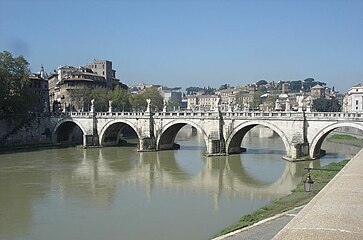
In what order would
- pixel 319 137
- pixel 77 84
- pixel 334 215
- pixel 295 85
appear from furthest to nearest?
pixel 295 85, pixel 77 84, pixel 319 137, pixel 334 215

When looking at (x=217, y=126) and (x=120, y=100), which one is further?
(x=120, y=100)

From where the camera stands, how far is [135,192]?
21031mm

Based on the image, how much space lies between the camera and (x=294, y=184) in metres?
22.7

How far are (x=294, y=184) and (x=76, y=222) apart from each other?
12.4 metres

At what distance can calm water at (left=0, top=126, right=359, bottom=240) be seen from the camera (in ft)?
48.9

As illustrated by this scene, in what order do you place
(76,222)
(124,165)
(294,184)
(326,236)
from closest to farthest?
(326,236), (76,222), (294,184), (124,165)

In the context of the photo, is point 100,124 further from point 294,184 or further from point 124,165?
point 294,184

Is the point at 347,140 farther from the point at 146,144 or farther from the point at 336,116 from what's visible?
the point at 146,144

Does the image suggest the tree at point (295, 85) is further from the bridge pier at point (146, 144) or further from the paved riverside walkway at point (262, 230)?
the paved riverside walkway at point (262, 230)

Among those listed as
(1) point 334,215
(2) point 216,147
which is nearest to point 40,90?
(2) point 216,147

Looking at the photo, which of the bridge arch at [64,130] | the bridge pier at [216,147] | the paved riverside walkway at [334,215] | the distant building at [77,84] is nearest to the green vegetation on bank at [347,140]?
the bridge pier at [216,147]

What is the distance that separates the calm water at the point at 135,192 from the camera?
14914 mm

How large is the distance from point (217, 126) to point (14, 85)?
21988 millimetres

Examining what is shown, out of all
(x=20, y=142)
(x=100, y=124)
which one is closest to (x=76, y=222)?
(x=100, y=124)
